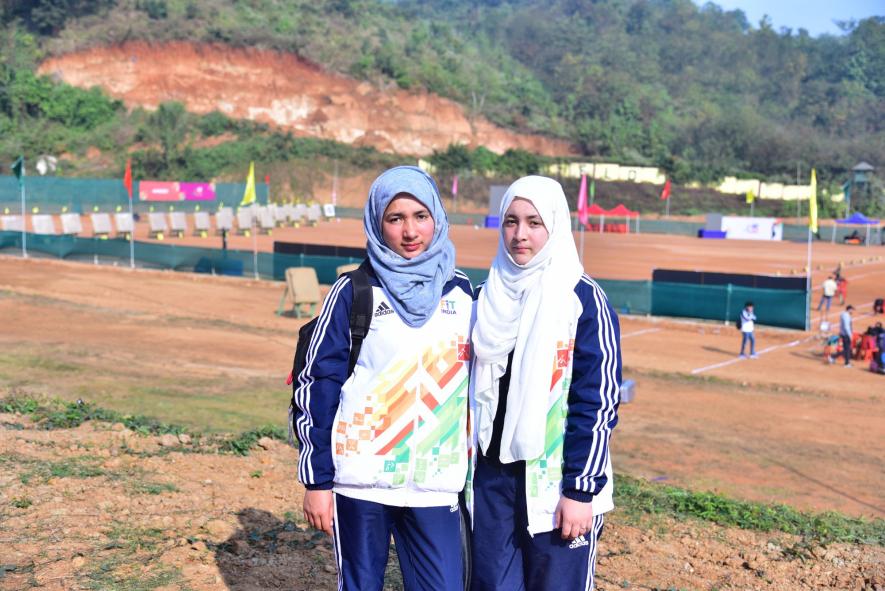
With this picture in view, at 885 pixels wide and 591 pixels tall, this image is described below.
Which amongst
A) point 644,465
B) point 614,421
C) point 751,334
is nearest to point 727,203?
point 751,334

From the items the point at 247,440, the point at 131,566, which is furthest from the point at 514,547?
the point at 247,440

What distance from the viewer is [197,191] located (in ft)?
204

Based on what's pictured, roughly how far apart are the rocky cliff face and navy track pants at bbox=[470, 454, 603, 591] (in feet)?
287

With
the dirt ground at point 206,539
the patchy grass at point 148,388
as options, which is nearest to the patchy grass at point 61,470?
the dirt ground at point 206,539

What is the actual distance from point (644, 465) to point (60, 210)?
49.4 m

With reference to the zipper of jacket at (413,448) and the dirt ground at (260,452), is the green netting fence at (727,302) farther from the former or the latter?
the zipper of jacket at (413,448)

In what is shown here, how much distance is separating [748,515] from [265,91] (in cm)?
8785

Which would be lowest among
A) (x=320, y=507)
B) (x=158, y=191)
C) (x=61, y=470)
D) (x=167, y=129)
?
(x=61, y=470)

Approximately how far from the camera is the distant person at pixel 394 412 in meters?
3.64

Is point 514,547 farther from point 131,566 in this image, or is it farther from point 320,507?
point 131,566

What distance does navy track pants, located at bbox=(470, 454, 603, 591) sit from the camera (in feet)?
12.0

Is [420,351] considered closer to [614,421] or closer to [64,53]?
[614,421]

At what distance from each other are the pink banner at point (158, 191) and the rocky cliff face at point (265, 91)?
29.5 meters

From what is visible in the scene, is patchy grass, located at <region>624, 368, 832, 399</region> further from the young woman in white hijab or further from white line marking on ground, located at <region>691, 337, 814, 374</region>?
the young woman in white hijab
